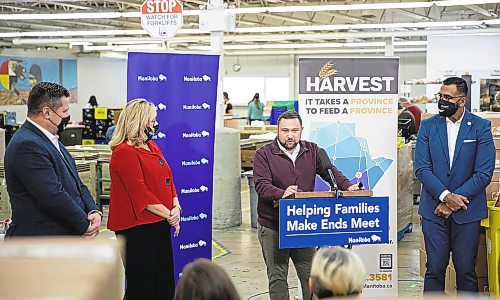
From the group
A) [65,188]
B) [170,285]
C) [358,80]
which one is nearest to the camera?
[65,188]

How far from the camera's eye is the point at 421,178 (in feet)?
16.6

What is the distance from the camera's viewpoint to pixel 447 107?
4.96m

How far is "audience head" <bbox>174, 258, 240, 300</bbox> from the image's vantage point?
78.2 inches

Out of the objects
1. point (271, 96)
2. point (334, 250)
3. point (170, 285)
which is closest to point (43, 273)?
point (334, 250)

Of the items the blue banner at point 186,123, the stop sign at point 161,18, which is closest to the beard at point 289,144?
the blue banner at point 186,123

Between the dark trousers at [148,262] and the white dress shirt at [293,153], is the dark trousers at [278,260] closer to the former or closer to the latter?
the white dress shirt at [293,153]

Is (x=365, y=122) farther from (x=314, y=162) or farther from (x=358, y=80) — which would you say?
(x=314, y=162)

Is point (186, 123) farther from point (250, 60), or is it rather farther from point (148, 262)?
point (250, 60)

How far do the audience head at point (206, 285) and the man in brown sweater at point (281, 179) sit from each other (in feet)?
8.66

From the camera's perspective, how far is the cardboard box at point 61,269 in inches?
37.6

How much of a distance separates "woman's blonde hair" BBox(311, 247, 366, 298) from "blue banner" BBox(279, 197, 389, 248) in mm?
1849

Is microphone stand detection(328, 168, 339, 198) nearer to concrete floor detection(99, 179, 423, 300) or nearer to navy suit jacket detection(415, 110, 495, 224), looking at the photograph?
navy suit jacket detection(415, 110, 495, 224)

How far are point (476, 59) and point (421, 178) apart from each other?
12.3 metres

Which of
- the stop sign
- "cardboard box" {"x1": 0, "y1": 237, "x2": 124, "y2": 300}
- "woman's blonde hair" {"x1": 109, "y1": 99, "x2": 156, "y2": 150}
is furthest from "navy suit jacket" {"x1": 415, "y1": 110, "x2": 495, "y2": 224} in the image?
the stop sign
